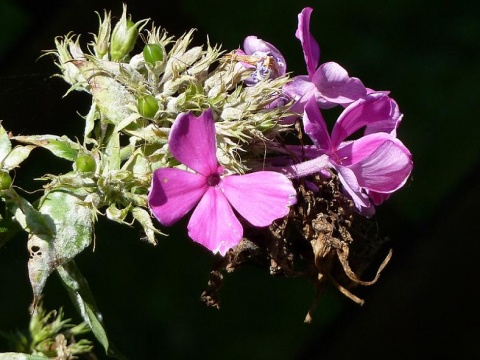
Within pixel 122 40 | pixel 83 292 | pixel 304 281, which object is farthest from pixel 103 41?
pixel 304 281

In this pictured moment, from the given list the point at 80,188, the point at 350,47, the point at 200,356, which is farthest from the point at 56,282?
the point at 80,188

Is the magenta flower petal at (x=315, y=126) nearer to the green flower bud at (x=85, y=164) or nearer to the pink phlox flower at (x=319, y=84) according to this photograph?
the pink phlox flower at (x=319, y=84)

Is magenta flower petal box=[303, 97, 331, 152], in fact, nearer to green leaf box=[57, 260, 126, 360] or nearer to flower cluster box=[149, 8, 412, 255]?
flower cluster box=[149, 8, 412, 255]

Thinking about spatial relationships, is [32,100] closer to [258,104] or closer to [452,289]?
[258,104]

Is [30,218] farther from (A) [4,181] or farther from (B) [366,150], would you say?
(B) [366,150]

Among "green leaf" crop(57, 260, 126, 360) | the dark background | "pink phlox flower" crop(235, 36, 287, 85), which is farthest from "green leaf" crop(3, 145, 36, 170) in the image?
the dark background

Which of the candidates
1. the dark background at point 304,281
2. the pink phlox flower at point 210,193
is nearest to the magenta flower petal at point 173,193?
the pink phlox flower at point 210,193
